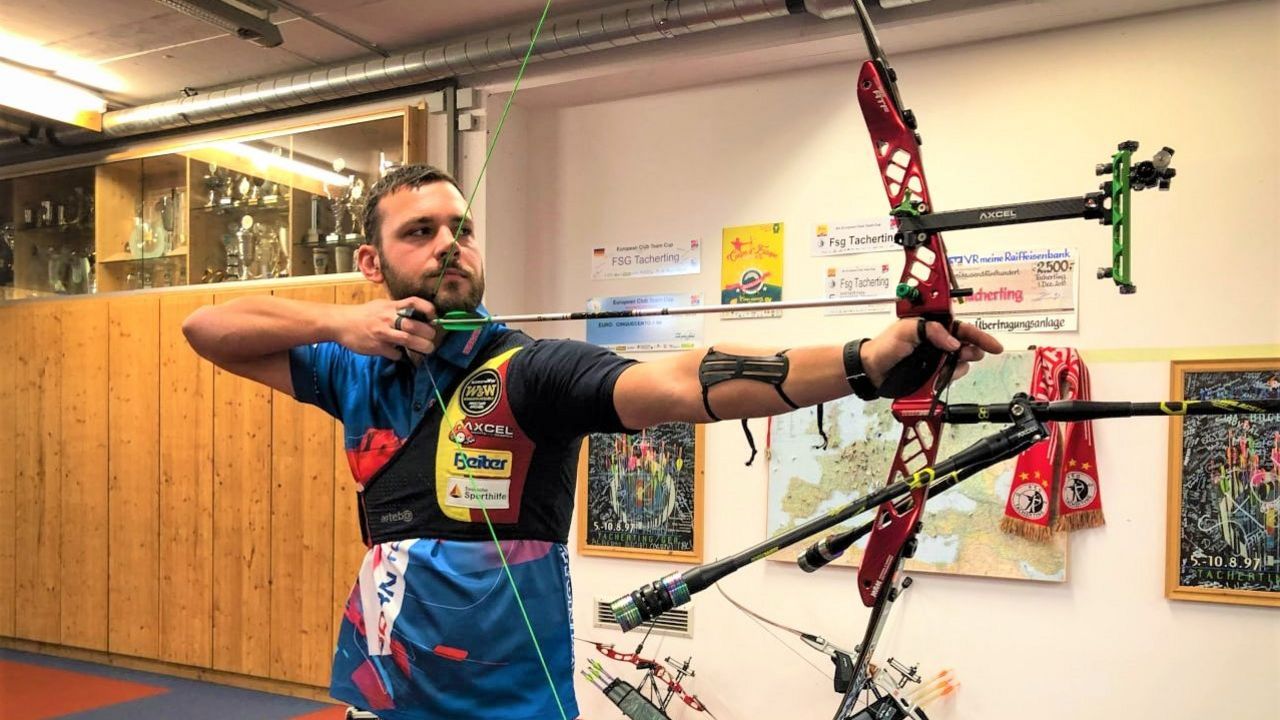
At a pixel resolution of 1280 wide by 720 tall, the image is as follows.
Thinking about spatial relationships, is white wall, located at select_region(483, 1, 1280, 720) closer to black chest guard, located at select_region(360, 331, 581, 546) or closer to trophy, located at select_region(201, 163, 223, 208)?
trophy, located at select_region(201, 163, 223, 208)

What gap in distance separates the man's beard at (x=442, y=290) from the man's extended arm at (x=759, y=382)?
1.18 feet

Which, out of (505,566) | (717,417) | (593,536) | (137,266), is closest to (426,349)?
(505,566)

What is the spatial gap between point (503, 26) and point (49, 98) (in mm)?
2150

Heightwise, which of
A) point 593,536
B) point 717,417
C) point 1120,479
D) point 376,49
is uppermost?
point 376,49

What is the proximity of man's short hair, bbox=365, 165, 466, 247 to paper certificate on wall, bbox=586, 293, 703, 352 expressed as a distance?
2.20 meters

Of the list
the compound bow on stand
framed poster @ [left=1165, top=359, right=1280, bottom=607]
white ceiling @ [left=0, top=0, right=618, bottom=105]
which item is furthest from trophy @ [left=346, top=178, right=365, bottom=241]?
the compound bow on stand

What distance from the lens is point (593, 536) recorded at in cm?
400

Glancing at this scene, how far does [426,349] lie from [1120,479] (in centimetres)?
246

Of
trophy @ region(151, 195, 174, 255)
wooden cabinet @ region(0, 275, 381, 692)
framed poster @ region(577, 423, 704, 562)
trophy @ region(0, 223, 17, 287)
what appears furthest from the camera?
trophy @ region(0, 223, 17, 287)

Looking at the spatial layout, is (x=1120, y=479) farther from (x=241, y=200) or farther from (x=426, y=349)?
(x=241, y=200)

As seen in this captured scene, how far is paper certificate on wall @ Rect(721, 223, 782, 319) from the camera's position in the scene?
367 cm

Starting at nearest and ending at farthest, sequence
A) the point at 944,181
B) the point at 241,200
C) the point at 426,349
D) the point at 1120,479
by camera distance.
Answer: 1. the point at 426,349
2. the point at 1120,479
3. the point at 944,181
4. the point at 241,200

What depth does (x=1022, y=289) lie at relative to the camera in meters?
3.26

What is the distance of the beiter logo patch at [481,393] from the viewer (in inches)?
54.5
